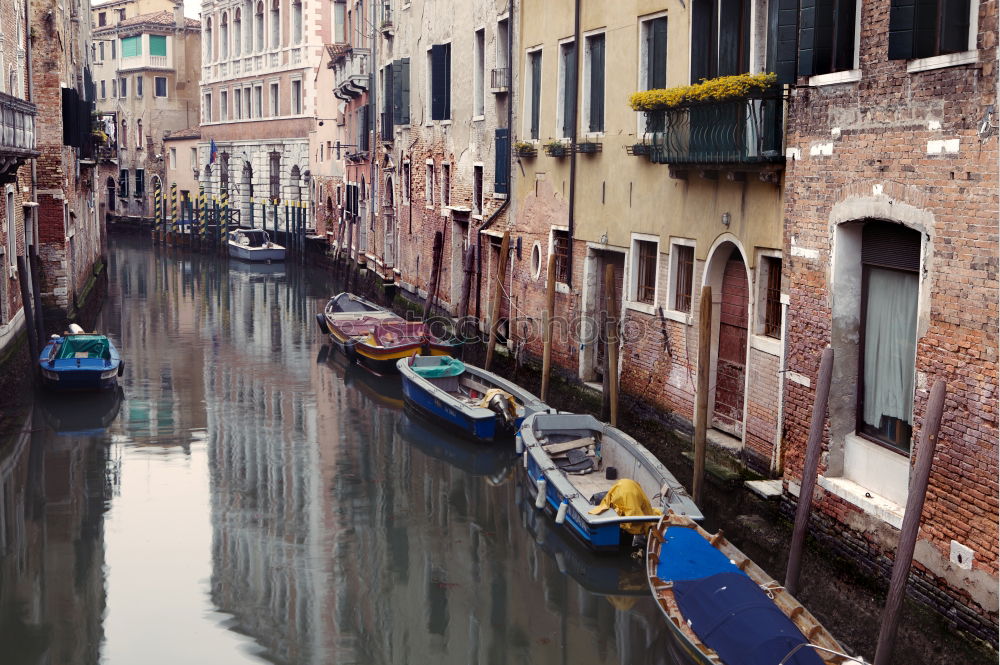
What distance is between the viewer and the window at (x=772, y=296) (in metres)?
10.1

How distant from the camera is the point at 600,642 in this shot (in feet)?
26.0

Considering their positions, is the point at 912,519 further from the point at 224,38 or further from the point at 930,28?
the point at 224,38

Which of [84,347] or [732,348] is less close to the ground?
[732,348]

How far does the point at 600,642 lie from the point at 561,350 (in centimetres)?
717

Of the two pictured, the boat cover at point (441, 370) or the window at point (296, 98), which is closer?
the boat cover at point (441, 370)

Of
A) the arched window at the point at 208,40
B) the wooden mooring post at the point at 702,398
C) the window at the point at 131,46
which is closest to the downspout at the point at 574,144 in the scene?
the wooden mooring post at the point at 702,398

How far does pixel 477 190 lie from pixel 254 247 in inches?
761

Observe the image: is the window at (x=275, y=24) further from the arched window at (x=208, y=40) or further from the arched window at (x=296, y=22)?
the arched window at (x=208, y=40)

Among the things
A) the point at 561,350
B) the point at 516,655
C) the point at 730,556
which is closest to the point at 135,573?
the point at 516,655

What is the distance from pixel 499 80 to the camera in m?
16.8

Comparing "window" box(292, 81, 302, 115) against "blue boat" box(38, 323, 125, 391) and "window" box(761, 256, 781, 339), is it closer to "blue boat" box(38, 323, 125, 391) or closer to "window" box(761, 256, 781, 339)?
"blue boat" box(38, 323, 125, 391)

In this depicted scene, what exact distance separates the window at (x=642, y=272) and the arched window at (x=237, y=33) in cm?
3331

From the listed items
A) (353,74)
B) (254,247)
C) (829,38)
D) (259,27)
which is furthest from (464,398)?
(259,27)

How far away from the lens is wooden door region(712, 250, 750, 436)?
35.6ft
